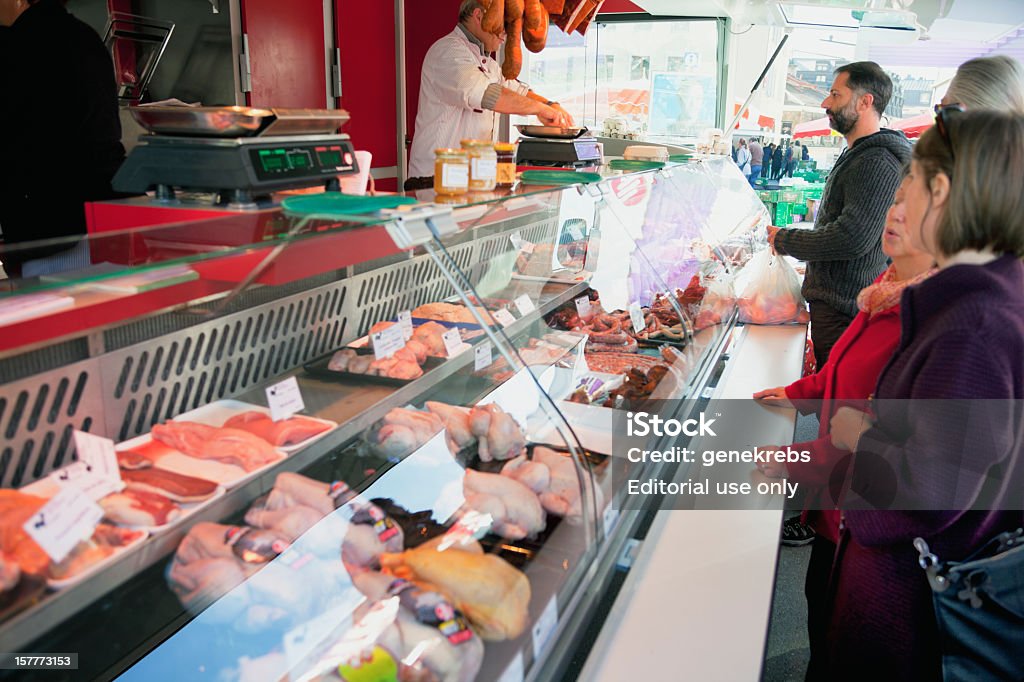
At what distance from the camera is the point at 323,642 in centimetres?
132

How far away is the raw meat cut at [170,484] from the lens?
133cm

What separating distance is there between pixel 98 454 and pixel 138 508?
14cm

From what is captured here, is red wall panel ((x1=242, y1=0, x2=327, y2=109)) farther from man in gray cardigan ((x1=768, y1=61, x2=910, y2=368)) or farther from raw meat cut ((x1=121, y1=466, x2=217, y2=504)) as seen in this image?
raw meat cut ((x1=121, y1=466, x2=217, y2=504))

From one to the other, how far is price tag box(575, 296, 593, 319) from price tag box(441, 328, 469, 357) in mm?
736

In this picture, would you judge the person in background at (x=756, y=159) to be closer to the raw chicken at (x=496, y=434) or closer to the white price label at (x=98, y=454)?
the raw chicken at (x=496, y=434)

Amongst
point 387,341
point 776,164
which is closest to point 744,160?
point 776,164

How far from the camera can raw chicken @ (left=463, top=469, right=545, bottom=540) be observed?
1645 mm

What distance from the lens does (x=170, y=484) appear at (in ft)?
4.49

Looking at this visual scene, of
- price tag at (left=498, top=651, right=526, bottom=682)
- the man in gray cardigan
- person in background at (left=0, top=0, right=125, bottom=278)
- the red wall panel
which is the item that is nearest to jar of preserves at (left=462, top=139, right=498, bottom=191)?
price tag at (left=498, top=651, right=526, bottom=682)

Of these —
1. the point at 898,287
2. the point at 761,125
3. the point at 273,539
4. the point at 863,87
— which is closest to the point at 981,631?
the point at 898,287

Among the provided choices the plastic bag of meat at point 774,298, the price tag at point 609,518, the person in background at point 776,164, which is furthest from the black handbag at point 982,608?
the person in background at point 776,164

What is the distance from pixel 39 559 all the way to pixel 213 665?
1.19 feet

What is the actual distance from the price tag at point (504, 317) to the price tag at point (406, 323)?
0.91 feet

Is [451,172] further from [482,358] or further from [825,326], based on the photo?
[825,326]
